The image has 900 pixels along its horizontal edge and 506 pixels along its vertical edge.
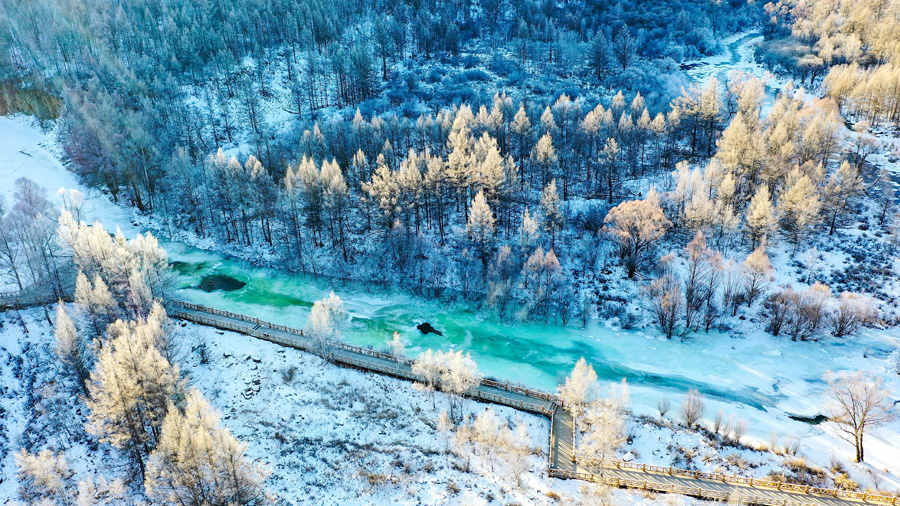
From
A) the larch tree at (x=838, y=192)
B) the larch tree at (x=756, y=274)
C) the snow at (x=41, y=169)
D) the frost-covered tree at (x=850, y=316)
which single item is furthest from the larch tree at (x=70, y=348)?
the larch tree at (x=838, y=192)

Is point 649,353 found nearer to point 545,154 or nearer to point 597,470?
point 597,470

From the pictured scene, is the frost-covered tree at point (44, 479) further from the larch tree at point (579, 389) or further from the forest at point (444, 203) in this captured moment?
the larch tree at point (579, 389)

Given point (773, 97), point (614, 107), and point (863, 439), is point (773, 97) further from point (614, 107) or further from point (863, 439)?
point (863, 439)

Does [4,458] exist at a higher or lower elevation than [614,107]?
lower

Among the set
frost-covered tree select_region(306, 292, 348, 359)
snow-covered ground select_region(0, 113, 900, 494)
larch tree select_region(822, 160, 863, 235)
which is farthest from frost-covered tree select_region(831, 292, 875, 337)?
frost-covered tree select_region(306, 292, 348, 359)

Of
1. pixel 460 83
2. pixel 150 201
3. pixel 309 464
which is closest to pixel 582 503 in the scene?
pixel 309 464

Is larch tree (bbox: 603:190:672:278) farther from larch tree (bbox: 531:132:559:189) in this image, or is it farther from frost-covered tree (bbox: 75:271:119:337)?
frost-covered tree (bbox: 75:271:119:337)
